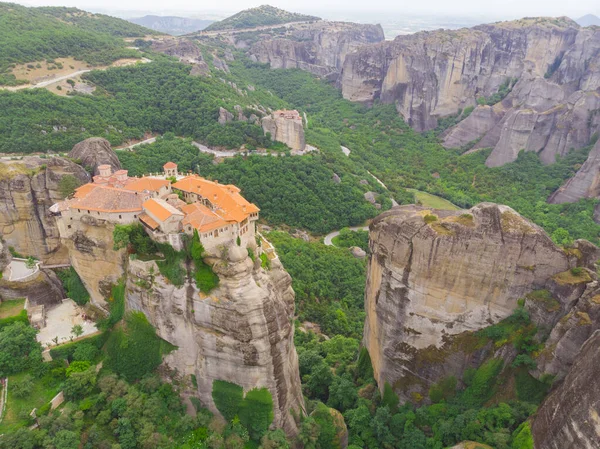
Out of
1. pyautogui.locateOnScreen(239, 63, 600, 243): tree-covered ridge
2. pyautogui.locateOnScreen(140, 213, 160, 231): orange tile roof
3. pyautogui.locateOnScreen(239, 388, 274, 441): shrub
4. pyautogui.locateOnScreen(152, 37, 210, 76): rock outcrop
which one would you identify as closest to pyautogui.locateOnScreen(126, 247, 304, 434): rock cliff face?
pyautogui.locateOnScreen(239, 388, 274, 441): shrub

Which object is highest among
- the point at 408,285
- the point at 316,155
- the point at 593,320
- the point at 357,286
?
the point at 593,320

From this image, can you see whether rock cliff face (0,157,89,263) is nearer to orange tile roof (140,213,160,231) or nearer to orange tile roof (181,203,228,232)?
orange tile roof (140,213,160,231)

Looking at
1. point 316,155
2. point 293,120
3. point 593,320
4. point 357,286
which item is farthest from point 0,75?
point 593,320

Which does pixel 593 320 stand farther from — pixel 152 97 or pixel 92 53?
pixel 92 53

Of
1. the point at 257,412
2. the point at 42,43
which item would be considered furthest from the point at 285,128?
the point at 257,412

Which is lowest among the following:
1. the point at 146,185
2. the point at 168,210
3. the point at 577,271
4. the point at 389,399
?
the point at 389,399

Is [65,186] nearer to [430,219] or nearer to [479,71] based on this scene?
[430,219]
